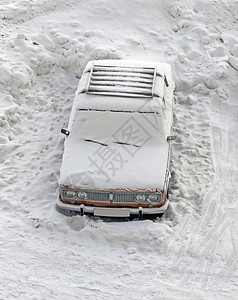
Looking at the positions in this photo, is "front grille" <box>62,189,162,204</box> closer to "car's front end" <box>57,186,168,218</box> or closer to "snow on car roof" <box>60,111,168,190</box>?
"car's front end" <box>57,186,168,218</box>

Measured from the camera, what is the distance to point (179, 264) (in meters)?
7.39

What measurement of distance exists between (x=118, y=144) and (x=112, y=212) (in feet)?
Result: 4.02

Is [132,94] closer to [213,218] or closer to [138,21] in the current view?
[213,218]

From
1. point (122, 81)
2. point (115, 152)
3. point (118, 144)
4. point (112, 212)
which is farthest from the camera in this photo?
point (122, 81)

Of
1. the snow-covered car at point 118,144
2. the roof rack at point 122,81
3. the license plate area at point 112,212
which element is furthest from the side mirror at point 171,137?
the license plate area at point 112,212

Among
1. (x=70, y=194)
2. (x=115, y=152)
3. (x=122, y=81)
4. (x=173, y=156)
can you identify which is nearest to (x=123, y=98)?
(x=122, y=81)

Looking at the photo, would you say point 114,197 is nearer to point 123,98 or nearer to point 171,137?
point 171,137

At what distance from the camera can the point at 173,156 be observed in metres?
9.59

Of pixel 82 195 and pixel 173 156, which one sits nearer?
pixel 82 195

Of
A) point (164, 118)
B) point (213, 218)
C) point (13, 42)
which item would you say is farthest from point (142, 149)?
point (13, 42)

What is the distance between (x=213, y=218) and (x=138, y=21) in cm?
665

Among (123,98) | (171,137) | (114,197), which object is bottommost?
(114,197)

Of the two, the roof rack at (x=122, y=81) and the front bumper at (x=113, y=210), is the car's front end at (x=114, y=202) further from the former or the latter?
the roof rack at (x=122, y=81)

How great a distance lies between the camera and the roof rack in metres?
8.85
